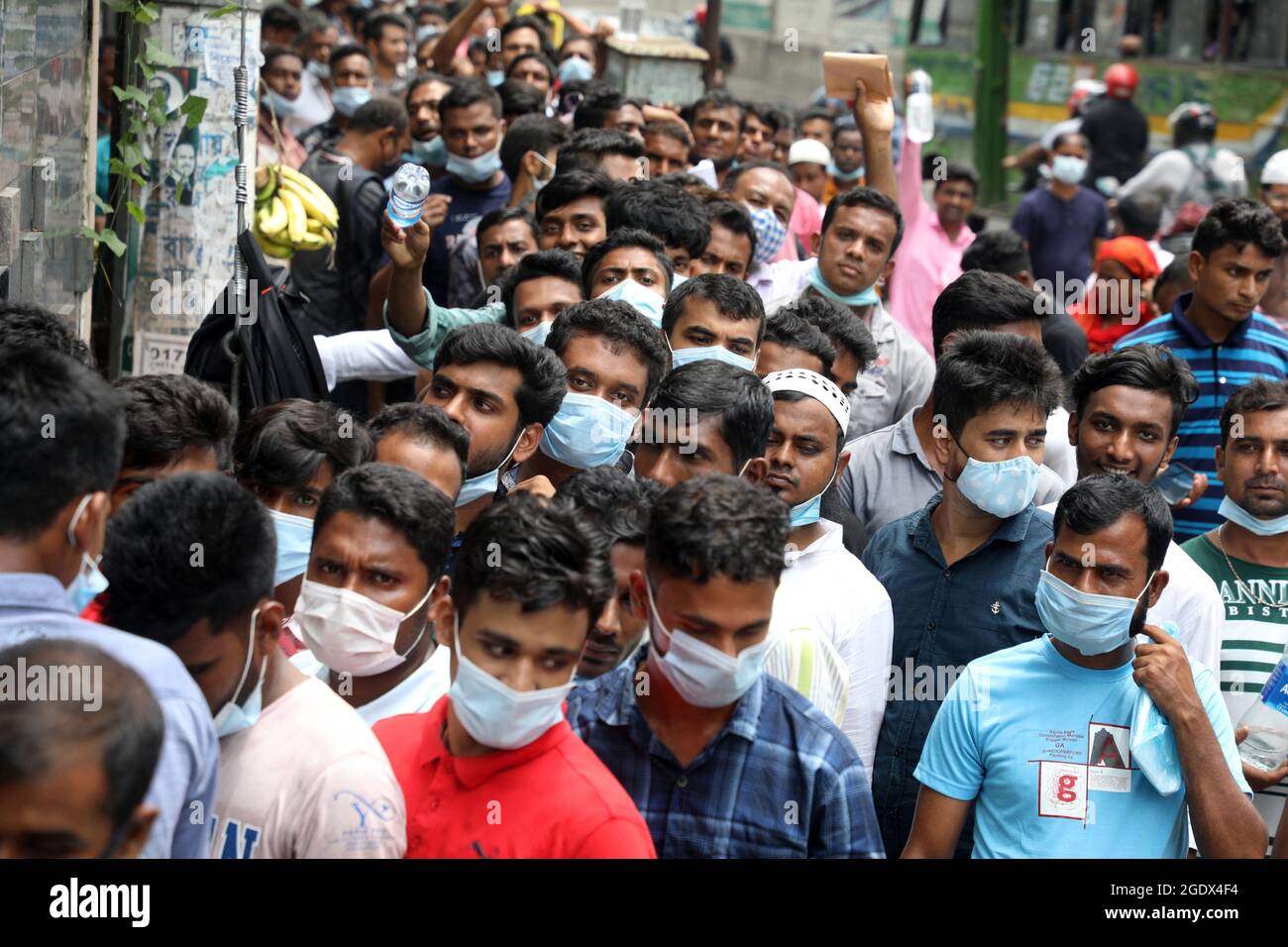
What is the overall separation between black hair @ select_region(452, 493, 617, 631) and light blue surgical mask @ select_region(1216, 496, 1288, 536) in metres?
2.27

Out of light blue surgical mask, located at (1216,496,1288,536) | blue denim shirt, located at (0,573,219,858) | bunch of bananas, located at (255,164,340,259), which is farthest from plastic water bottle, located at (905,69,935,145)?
blue denim shirt, located at (0,573,219,858)

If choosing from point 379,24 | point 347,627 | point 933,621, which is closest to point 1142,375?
point 933,621

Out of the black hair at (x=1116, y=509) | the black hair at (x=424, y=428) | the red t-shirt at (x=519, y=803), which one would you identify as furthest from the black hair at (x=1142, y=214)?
the red t-shirt at (x=519, y=803)

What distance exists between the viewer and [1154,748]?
129 inches

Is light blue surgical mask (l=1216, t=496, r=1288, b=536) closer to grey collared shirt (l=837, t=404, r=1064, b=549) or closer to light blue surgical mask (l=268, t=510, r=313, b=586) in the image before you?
grey collared shirt (l=837, t=404, r=1064, b=549)

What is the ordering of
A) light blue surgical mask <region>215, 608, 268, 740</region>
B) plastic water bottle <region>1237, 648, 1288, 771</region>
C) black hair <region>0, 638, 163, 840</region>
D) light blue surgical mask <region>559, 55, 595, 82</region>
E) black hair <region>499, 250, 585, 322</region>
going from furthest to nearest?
light blue surgical mask <region>559, 55, 595, 82</region>
black hair <region>499, 250, 585, 322</region>
plastic water bottle <region>1237, 648, 1288, 771</region>
light blue surgical mask <region>215, 608, 268, 740</region>
black hair <region>0, 638, 163, 840</region>

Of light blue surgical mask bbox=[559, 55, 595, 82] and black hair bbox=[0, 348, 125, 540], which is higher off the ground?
light blue surgical mask bbox=[559, 55, 595, 82]

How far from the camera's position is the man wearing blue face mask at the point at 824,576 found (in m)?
3.69

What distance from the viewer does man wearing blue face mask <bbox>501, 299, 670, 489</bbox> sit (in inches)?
186

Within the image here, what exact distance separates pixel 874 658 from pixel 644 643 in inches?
33.0

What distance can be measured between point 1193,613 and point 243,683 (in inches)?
94.0

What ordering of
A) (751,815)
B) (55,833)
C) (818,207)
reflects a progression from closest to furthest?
(55,833)
(751,815)
(818,207)
